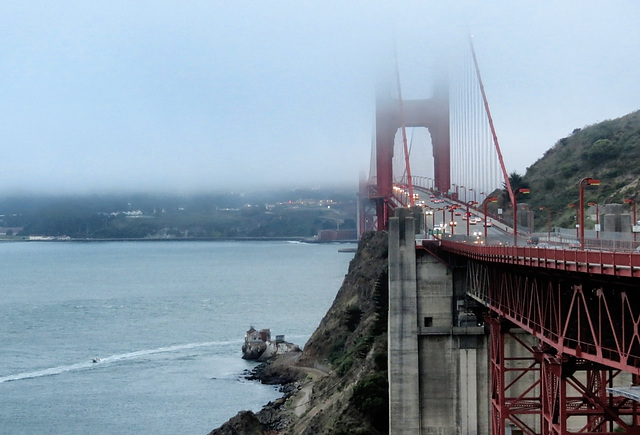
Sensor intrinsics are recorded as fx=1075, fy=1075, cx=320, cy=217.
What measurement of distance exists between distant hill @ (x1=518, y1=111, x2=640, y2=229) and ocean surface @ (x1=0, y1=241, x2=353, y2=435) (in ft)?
69.7

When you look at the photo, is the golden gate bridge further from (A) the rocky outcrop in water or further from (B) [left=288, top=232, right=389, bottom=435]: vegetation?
(A) the rocky outcrop in water

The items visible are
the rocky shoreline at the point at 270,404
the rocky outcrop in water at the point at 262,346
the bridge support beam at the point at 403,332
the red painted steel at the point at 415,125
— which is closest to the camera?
the bridge support beam at the point at 403,332

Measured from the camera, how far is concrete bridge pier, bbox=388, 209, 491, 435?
34.1 meters

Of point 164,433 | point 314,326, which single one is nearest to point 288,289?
point 314,326

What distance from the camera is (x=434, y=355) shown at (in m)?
34.8

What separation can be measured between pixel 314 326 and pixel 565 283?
75692 millimetres

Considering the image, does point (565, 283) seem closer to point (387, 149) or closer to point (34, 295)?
point (387, 149)

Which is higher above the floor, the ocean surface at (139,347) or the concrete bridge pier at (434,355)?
the concrete bridge pier at (434,355)

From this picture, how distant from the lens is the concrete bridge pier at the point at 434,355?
3406 cm

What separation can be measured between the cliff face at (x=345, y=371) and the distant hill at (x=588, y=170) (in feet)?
37.7

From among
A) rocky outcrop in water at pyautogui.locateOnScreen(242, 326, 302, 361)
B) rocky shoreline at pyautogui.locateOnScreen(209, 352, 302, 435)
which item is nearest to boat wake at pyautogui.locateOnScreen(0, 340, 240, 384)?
rocky outcrop in water at pyautogui.locateOnScreen(242, 326, 302, 361)

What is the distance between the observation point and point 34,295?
5487 inches

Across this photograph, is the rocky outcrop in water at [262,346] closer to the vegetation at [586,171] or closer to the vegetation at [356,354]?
the vegetation at [356,354]

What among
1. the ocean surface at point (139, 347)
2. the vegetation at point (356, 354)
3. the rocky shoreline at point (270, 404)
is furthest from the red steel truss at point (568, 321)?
the ocean surface at point (139, 347)
